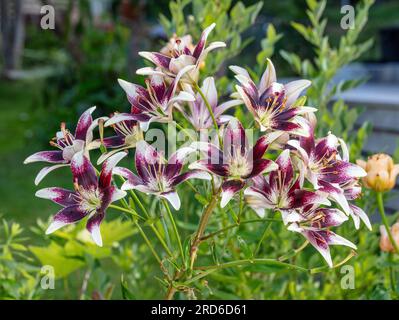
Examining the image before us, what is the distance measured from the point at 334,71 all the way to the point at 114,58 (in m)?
6.63

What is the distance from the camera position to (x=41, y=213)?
4.68 m

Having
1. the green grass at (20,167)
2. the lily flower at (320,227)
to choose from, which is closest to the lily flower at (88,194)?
the lily flower at (320,227)

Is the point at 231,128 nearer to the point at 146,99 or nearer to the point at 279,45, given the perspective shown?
the point at 146,99

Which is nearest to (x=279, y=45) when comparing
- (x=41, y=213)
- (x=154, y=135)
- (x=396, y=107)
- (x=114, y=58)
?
(x=114, y=58)

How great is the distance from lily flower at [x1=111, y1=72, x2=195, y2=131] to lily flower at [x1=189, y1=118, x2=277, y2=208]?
0.27 ft

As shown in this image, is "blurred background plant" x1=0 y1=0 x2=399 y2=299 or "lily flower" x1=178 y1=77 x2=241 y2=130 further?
"blurred background plant" x1=0 y1=0 x2=399 y2=299

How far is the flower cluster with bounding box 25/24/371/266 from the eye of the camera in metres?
1.06

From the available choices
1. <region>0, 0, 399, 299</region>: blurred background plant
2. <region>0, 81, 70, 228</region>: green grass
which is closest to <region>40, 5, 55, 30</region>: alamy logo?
<region>0, 0, 399, 299</region>: blurred background plant

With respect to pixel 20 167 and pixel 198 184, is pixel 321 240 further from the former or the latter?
pixel 20 167

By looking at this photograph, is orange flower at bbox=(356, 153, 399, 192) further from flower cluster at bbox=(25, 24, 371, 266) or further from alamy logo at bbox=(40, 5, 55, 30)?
alamy logo at bbox=(40, 5, 55, 30)

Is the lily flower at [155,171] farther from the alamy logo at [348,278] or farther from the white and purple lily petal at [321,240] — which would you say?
the alamy logo at [348,278]

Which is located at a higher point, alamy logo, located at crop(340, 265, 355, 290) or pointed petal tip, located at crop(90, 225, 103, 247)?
alamy logo, located at crop(340, 265, 355, 290)

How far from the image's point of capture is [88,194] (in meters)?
1.09

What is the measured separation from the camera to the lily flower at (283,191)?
1073 millimetres
